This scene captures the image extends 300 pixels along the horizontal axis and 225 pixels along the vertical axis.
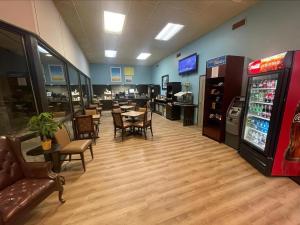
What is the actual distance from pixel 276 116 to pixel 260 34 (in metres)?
2.27

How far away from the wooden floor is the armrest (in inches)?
18.7

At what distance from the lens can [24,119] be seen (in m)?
2.44

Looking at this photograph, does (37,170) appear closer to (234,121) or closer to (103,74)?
(234,121)

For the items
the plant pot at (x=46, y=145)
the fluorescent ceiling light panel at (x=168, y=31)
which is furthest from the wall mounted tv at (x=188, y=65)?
the plant pot at (x=46, y=145)

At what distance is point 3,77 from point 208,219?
362 cm

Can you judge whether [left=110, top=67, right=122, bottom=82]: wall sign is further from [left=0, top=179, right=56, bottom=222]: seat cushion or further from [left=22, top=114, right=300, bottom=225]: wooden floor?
[left=0, top=179, right=56, bottom=222]: seat cushion

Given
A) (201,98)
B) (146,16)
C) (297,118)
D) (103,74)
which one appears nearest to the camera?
(297,118)

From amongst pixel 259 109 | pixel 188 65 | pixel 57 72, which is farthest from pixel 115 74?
pixel 259 109

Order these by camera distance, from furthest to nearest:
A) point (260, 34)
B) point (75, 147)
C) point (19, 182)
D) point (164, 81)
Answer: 1. point (164, 81)
2. point (260, 34)
3. point (75, 147)
4. point (19, 182)

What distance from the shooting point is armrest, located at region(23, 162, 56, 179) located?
70.4 inches

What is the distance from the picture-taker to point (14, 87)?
7.68ft

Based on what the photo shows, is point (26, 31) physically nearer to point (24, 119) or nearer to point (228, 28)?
point (24, 119)

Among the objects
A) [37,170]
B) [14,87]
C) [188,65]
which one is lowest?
[37,170]

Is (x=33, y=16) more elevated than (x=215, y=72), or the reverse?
(x=33, y=16)
